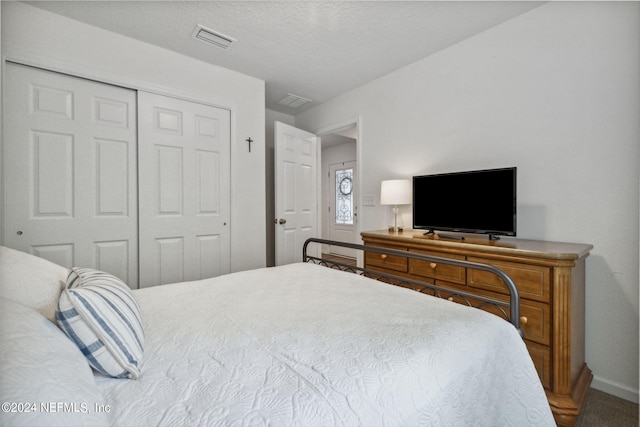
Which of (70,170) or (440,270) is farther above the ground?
(70,170)

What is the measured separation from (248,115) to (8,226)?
2161 mm

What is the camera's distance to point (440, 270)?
2.05m

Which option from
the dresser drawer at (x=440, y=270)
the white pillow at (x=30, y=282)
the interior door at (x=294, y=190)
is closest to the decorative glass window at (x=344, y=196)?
the interior door at (x=294, y=190)

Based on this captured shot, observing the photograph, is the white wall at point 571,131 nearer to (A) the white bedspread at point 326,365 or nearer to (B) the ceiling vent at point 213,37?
(A) the white bedspread at point 326,365

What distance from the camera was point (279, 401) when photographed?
0.66 metres

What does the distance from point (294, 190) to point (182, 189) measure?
4.55 ft

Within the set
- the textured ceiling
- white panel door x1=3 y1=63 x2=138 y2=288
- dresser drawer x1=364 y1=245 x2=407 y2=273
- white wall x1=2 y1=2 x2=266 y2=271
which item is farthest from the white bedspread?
the textured ceiling

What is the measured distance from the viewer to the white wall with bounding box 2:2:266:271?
6.70 feet

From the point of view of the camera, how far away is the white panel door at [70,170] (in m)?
2.01

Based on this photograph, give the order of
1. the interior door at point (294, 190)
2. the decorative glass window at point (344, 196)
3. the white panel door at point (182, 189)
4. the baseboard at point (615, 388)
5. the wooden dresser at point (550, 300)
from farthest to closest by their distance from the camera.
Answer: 1. the decorative glass window at point (344, 196)
2. the interior door at point (294, 190)
3. the white panel door at point (182, 189)
4. the baseboard at point (615, 388)
5. the wooden dresser at point (550, 300)

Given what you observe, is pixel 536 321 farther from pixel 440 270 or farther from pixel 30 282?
pixel 30 282

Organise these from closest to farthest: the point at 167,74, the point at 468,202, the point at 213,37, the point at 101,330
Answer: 1. the point at 101,330
2. the point at 468,202
3. the point at 213,37
4. the point at 167,74

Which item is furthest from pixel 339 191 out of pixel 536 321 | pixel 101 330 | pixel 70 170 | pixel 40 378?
pixel 40 378

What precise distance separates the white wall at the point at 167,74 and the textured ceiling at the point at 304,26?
0.09m
